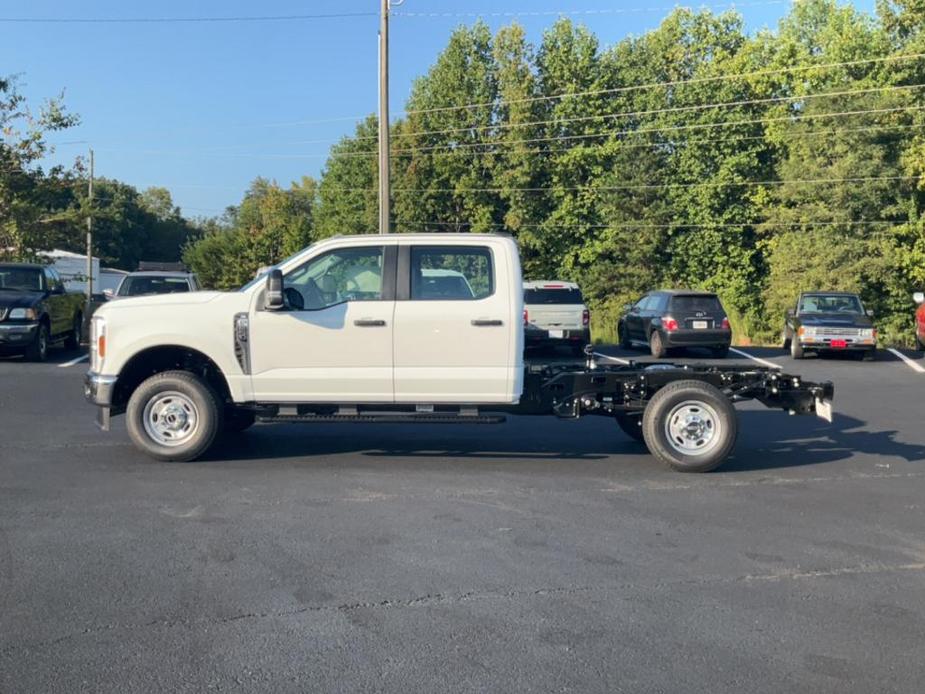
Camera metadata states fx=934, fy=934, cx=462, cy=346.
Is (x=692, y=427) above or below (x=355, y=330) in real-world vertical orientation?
below

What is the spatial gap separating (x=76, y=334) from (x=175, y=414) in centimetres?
1328

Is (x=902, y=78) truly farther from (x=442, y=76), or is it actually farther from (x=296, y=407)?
(x=296, y=407)

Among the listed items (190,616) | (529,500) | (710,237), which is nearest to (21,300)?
(529,500)

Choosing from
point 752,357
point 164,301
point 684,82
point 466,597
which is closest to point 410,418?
point 164,301

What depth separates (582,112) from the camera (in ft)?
160

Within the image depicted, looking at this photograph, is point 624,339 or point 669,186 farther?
point 669,186

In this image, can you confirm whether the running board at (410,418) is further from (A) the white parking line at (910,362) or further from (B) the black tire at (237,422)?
(A) the white parking line at (910,362)

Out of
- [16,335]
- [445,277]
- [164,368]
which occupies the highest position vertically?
[445,277]

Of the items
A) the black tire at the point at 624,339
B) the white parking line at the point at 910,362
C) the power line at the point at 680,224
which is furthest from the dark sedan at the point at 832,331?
the power line at the point at 680,224

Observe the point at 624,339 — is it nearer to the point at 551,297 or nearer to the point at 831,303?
the point at 551,297

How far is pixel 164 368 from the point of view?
9031mm

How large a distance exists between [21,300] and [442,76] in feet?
125

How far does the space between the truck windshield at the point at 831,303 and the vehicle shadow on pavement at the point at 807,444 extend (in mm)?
10938

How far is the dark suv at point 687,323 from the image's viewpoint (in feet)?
68.5
